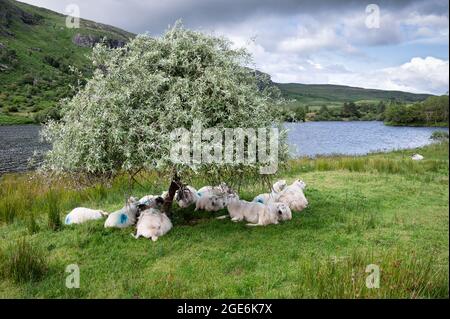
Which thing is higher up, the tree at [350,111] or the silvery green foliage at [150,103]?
the tree at [350,111]

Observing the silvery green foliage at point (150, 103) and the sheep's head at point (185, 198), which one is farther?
the sheep's head at point (185, 198)

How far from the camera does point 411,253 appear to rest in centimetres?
861

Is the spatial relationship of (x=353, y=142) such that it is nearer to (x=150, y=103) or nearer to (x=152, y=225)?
(x=152, y=225)

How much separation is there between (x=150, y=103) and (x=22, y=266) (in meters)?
4.65

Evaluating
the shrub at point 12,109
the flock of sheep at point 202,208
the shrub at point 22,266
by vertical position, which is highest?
the shrub at point 12,109

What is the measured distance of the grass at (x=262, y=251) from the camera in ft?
22.8

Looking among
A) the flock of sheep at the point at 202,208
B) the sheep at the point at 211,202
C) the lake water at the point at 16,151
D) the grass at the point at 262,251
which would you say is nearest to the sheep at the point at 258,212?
the flock of sheep at the point at 202,208

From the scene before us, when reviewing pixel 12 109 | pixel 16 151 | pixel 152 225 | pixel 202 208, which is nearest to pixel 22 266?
pixel 152 225

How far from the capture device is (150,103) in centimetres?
1012

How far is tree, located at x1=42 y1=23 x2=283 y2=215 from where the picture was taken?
9.77 meters

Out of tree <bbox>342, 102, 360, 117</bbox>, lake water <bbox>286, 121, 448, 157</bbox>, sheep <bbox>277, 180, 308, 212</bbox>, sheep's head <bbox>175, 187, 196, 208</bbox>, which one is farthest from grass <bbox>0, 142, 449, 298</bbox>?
tree <bbox>342, 102, 360, 117</bbox>

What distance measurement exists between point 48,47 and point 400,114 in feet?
459

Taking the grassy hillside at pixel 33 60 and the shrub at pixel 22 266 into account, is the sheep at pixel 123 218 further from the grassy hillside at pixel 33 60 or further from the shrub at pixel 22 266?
the grassy hillside at pixel 33 60

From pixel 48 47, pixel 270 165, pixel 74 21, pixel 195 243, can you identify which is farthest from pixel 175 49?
pixel 48 47
